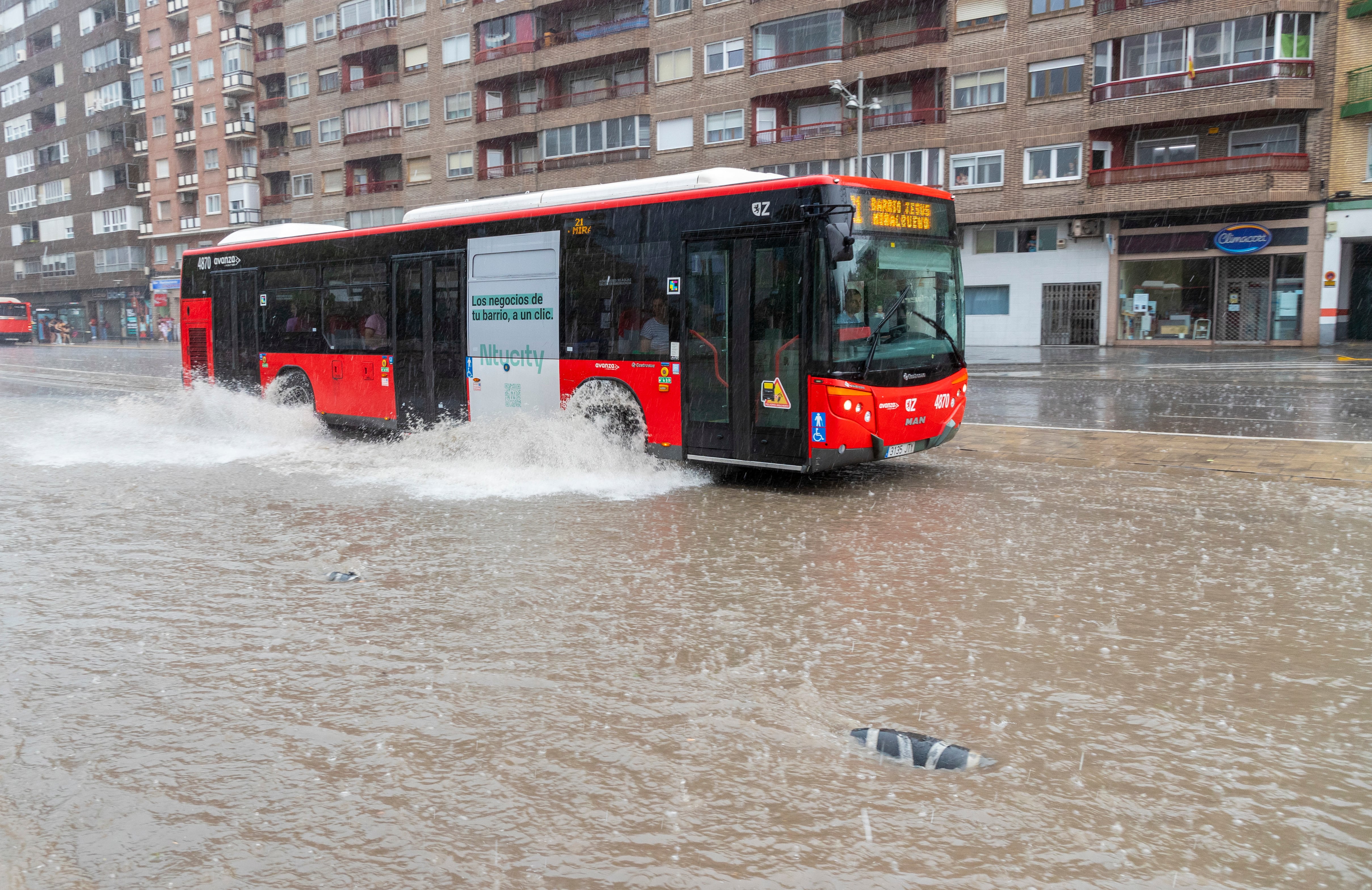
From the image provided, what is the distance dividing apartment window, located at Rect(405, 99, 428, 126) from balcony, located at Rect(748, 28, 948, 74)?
19659mm

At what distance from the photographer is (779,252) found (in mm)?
9555

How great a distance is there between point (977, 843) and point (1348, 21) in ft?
122

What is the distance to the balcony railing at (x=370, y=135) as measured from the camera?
5459 cm

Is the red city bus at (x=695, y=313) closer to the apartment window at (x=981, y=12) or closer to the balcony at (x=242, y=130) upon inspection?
the apartment window at (x=981, y=12)

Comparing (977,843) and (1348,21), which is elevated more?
(1348,21)

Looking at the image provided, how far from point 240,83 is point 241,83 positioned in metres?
0.06

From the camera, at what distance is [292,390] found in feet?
50.1

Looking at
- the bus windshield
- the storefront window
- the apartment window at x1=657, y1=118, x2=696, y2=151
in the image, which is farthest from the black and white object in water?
the apartment window at x1=657, y1=118, x2=696, y2=151

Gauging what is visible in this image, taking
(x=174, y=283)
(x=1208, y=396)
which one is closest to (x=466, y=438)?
(x=1208, y=396)

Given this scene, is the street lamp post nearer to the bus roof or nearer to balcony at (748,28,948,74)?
balcony at (748,28,948,74)

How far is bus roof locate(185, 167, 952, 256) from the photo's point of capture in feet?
31.9

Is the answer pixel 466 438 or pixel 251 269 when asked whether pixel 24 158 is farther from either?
pixel 466 438

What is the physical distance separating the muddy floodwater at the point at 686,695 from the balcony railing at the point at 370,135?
4933cm

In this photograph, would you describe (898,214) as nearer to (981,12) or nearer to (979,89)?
(979,89)
